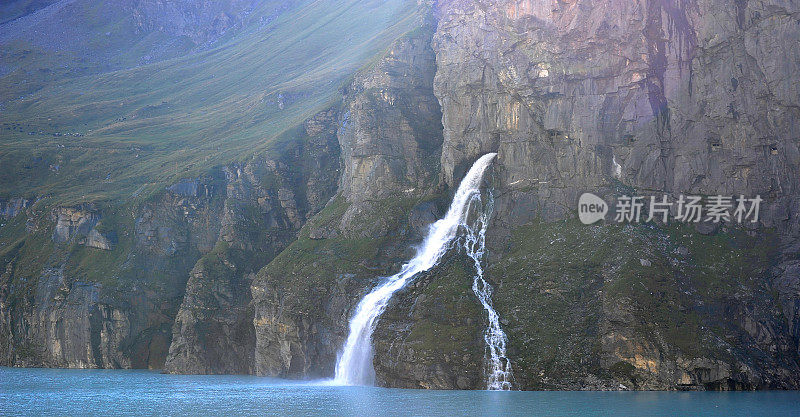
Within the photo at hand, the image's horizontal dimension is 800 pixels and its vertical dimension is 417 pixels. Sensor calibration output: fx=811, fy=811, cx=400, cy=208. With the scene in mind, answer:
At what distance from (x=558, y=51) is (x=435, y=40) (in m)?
27.8

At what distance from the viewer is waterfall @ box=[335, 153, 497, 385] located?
90.4 m

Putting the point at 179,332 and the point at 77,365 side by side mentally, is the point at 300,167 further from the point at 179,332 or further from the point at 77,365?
the point at 77,365

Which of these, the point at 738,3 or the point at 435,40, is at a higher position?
the point at 435,40

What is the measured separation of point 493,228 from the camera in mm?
98625

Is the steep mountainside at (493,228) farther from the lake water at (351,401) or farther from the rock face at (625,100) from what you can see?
the lake water at (351,401)

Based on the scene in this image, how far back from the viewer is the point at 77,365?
4968 inches

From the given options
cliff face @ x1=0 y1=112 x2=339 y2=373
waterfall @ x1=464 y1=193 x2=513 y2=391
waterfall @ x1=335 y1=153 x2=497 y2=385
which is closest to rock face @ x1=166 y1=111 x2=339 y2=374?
cliff face @ x1=0 y1=112 x2=339 y2=373

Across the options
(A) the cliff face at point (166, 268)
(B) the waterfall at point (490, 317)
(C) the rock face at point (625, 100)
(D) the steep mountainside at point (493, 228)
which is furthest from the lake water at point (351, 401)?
(A) the cliff face at point (166, 268)

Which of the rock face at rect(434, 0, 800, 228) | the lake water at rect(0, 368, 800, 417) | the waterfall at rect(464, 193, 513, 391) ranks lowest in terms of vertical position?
the lake water at rect(0, 368, 800, 417)

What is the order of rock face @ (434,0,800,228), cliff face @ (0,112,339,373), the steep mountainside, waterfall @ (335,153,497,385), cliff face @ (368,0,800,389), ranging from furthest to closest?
cliff face @ (0,112,339,373) → waterfall @ (335,153,497,385) → rock face @ (434,0,800,228) → the steep mountainside → cliff face @ (368,0,800,389)

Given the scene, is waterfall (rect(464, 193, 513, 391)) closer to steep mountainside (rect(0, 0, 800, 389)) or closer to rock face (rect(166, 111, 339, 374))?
steep mountainside (rect(0, 0, 800, 389))

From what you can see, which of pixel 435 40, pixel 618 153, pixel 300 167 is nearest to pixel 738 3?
pixel 618 153

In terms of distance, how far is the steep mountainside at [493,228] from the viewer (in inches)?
3105

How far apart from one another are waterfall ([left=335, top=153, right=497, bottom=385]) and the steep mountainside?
192 centimetres
